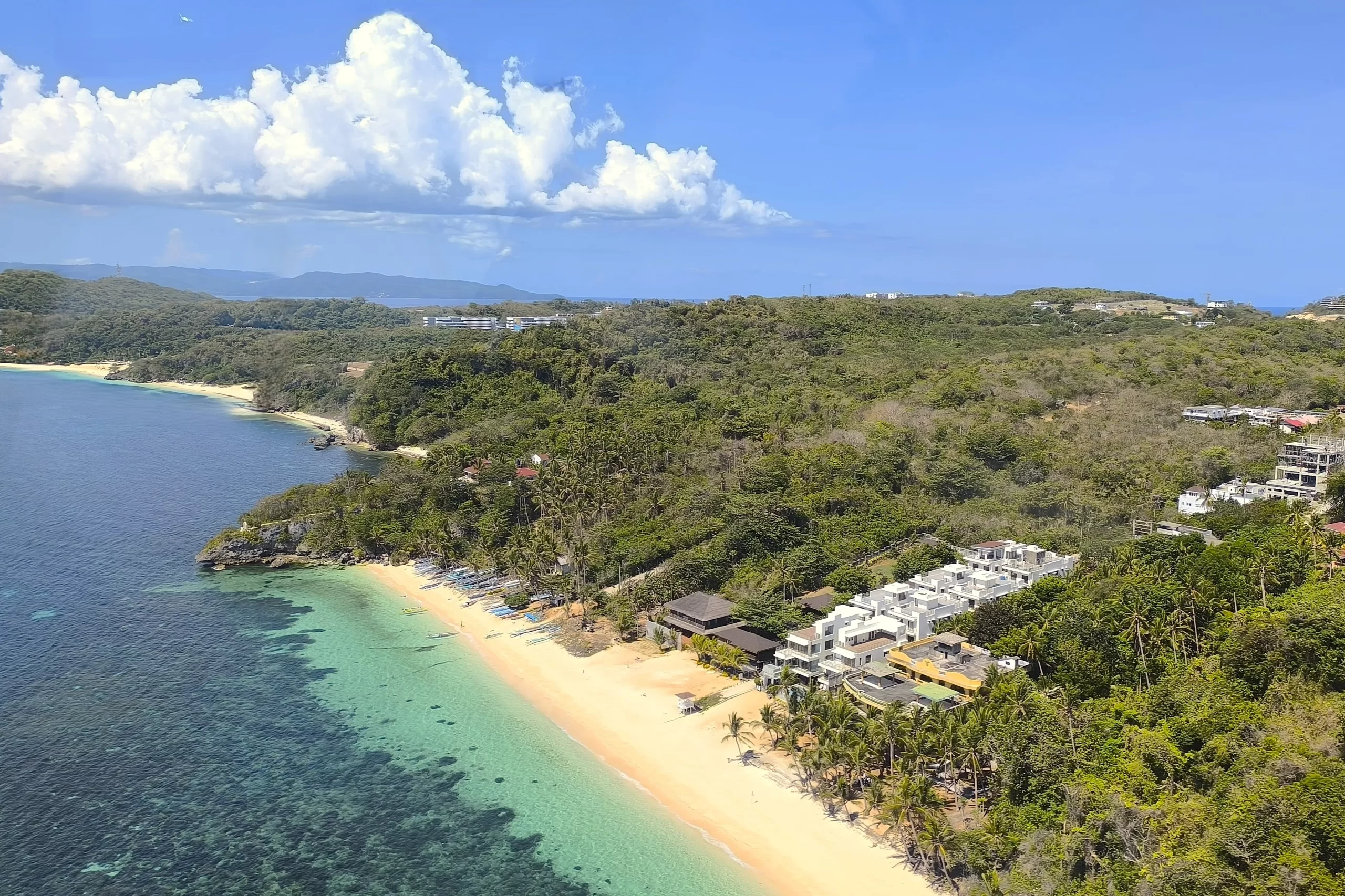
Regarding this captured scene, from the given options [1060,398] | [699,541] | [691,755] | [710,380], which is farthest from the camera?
[710,380]

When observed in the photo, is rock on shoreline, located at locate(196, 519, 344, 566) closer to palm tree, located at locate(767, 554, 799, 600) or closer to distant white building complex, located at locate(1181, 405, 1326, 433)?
palm tree, located at locate(767, 554, 799, 600)

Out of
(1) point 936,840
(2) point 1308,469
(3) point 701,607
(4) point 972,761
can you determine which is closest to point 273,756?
(3) point 701,607

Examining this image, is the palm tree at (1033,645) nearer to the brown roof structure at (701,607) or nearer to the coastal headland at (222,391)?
the brown roof structure at (701,607)

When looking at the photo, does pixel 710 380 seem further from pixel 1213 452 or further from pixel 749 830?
pixel 749 830

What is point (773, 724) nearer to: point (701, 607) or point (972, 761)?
point (972, 761)

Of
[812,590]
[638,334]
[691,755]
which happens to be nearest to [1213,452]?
[812,590]

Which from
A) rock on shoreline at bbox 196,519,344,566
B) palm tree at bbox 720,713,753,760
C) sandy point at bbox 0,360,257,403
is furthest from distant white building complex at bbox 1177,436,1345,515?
→ sandy point at bbox 0,360,257,403
